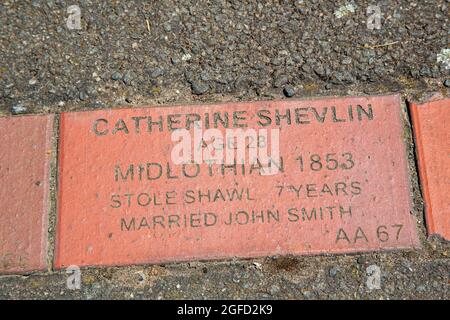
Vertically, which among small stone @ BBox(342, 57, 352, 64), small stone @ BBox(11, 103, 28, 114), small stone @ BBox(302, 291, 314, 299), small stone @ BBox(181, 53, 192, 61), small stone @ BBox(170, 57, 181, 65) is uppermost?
small stone @ BBox(181, 53, 192, 61)

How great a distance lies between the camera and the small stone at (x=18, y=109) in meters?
1.48

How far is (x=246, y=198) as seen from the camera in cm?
135

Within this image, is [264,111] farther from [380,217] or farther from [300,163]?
[380,217]

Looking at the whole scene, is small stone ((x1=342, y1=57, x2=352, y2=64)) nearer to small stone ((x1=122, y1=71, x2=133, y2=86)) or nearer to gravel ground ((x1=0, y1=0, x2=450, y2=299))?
gravel ground ((x1=0, y1=0, x2=450, y2=299))

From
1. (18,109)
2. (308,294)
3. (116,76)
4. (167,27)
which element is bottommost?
(308,294)

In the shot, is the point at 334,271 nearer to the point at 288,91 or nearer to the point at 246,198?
the point at 246,198

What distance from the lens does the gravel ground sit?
1.47 metres

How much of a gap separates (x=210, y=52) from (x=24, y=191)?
0.76 meters

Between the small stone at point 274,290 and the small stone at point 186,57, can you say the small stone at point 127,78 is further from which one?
the small stone at point 274,290

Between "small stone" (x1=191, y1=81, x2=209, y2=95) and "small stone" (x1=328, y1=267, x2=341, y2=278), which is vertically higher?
"small stone" (x1=191, y1=81, x2=209, y2=95)

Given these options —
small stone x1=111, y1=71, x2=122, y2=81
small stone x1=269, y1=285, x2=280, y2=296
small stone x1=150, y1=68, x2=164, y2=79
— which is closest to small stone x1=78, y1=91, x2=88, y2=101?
small stone x1=111, y1=71, x2=122, y2=81

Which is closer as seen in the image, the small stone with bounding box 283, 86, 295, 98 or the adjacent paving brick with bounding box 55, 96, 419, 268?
the adjacent paving brick with bounding box 55, 96, 419, 268

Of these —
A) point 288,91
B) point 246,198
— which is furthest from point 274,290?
point 288,91
